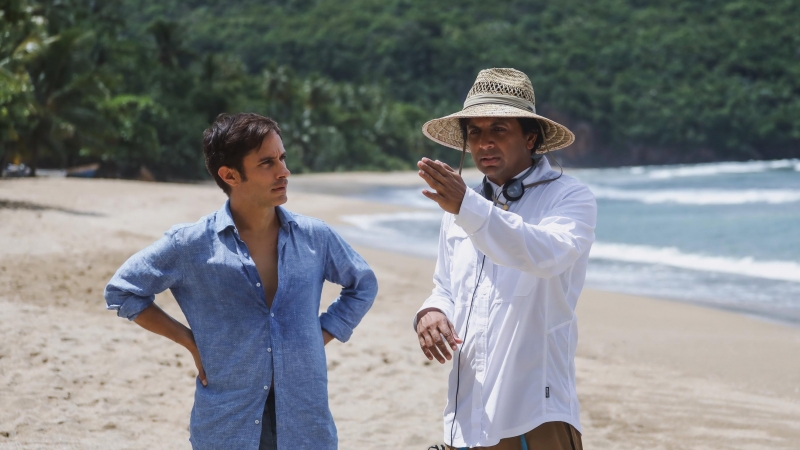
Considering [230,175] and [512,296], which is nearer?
[512,296]

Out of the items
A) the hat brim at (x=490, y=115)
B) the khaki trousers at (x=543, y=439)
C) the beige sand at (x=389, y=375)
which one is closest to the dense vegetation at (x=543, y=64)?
the beige sand at (x=389, y=375)

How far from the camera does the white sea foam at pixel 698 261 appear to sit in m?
13.3

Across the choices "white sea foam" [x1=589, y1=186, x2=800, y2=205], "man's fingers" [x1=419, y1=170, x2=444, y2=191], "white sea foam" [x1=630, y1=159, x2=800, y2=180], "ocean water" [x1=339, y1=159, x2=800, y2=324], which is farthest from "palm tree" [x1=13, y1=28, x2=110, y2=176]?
"white sea foam" [x1=630, y1=159, x2=800, y2=180]

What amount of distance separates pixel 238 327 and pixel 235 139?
0.53 meters

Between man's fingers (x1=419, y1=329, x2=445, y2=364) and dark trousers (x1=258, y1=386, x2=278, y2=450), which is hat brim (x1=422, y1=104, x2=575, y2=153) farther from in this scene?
dark trousers (x1=258, y1=386, x2=278, y2=450)

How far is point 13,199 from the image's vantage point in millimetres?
18969

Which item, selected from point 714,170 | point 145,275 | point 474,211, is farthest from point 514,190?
point 714,170

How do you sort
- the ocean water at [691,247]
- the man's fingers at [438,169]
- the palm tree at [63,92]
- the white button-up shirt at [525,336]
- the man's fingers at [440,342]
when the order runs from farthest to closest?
the palm tree at [63,92], the ocean water at [691,247], the man's fingers at [440,342], the white button-up shirt at [525,336], the man's fingers at [438,169]

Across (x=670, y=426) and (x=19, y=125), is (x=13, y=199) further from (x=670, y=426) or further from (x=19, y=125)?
(x=670, y=426)

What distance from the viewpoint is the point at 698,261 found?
14.8m

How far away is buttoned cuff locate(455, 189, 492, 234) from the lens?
2273 millimetres

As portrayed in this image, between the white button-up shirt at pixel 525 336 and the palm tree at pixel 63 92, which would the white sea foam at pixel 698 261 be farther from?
the palm tree at pixel 63 92

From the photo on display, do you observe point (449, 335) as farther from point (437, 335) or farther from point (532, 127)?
point (532, 127)

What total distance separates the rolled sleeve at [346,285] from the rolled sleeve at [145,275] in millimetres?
463
